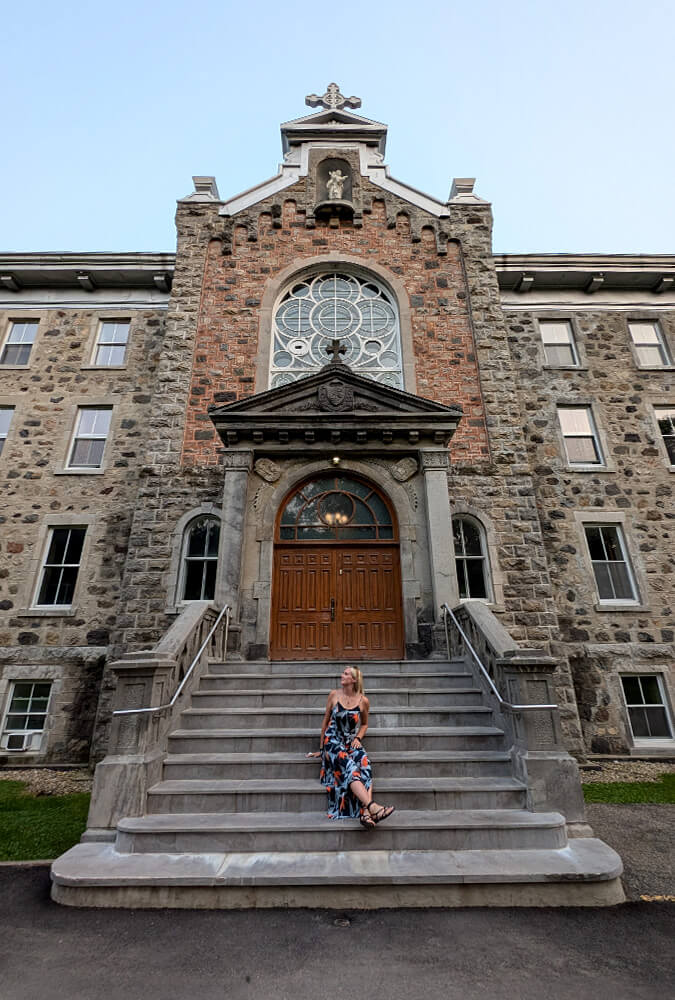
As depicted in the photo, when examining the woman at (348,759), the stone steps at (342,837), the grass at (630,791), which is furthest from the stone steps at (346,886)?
the grass at (630,791)

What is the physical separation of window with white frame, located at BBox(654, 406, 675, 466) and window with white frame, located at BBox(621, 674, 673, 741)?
5550 mm

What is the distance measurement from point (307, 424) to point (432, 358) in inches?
177

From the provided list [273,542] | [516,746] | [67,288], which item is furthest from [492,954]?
[67,288]

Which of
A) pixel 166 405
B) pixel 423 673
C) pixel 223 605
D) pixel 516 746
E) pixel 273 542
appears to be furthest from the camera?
pixel 166 405

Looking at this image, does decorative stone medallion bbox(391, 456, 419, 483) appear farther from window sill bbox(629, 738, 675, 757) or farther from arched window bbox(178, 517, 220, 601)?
window sill bbox(629, 738, 675, 757)

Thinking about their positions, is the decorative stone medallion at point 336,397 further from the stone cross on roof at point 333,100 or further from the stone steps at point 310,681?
the stone cross on roof at point 333,100

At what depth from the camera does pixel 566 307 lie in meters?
14.1

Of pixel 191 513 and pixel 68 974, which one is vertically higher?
pixel 191 513

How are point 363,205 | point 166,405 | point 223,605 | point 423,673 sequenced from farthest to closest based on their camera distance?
point 363,205 → point 166,405 → point 223,605 → point 423,673

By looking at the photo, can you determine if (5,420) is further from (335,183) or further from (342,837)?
(342,837)

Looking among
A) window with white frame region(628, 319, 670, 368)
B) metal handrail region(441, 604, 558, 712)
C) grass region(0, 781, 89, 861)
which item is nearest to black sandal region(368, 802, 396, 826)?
metal handrail region(441, 604, 558, 712)

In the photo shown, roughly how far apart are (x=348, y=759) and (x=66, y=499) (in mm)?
10079

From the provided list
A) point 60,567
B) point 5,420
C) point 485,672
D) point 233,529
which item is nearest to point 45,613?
point 60,567

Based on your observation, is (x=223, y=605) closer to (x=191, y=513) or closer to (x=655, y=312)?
(x=191, y=513)
